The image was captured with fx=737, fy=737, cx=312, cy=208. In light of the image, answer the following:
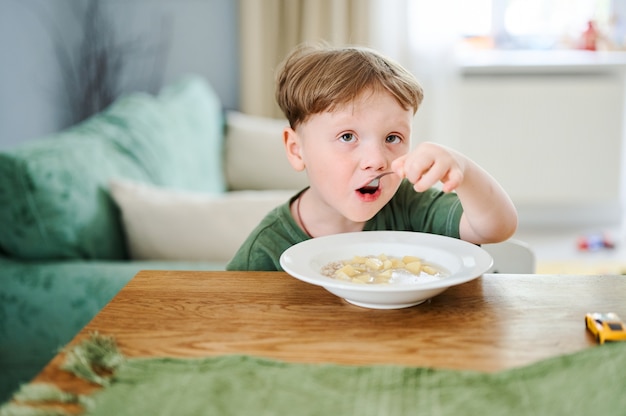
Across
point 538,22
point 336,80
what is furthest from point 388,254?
point 538,22

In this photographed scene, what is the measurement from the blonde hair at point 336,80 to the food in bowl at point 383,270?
298 millimetres

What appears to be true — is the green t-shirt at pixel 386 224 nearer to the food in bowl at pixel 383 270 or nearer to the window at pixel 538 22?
the food in bowl at pixel 383 270

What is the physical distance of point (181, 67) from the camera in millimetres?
4297

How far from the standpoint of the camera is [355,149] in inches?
47.2

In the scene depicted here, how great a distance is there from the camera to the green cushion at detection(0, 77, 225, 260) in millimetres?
1759

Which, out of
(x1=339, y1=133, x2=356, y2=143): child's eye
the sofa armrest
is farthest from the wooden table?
the sofa armrest

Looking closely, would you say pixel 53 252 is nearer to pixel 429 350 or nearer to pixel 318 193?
pixel 318 193

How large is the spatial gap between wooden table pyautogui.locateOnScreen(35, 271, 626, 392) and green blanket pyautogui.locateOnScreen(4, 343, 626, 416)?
32 millimetres

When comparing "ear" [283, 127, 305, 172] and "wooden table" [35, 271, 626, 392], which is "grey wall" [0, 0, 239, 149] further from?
"wooden table" [35, 271, 626, 392]

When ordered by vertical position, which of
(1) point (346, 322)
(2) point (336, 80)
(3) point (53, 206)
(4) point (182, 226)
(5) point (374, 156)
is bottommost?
(4) point (182, 226)

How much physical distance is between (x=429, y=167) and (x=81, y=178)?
1188 mm

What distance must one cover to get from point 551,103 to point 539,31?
22.7 inches

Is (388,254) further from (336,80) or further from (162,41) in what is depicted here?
(162,41)

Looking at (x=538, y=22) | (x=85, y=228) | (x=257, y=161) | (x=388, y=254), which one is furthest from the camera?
(x=538, y=22)
